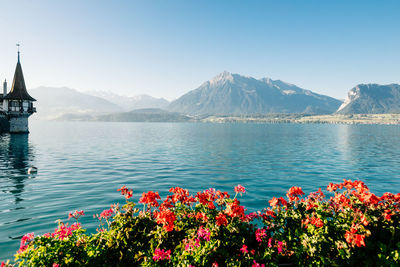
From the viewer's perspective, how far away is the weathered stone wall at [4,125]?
79106mm

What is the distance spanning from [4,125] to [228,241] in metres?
102

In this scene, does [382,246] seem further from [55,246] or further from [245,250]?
[55,246]

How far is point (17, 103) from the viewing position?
74.3m

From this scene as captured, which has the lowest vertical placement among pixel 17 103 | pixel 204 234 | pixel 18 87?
pixel 204 234

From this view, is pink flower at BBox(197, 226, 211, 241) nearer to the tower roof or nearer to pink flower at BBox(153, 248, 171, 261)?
pink flower at BBox(153, 248, 171, 261)

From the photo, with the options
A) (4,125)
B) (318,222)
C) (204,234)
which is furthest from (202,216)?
(4,125)

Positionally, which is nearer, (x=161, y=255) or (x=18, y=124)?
(x=161, y=255)

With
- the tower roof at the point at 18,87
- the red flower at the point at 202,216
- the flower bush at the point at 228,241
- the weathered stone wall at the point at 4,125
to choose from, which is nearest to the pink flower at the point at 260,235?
the flower bush at the point at 228,241

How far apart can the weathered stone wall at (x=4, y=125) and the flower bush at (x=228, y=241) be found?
316ft

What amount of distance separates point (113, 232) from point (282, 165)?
3251cm

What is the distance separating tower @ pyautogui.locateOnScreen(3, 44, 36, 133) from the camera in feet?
241

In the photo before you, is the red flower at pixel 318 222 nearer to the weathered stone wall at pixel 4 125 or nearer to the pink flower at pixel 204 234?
the pink flower at pixel 204 234

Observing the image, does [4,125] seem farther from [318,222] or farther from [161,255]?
[318,222]

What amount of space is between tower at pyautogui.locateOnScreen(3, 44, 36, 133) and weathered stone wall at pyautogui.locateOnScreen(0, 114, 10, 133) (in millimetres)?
5249
